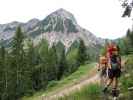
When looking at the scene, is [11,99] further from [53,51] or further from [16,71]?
[53,51]

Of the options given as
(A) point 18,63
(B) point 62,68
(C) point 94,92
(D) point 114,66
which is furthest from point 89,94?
(B) point 62,68

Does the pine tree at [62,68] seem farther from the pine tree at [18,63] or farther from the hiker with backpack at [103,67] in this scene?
the hiker with backpack at [103,67]

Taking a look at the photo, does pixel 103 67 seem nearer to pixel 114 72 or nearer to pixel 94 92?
pixel 94 92

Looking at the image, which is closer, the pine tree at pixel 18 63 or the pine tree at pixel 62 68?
the pine tree at pixel 18 63

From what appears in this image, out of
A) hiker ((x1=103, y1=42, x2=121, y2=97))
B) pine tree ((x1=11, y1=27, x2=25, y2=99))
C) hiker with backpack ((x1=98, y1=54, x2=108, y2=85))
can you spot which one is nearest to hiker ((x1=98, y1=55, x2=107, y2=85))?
hiker with backpack ((x1=98, y1=54, x2=108, y2=85))

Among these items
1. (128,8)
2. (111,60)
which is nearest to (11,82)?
(128,8)

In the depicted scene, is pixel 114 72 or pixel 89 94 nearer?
pixel 114 72

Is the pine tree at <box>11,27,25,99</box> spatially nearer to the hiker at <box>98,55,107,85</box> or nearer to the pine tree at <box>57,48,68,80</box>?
the pine tree at <box>57,48,68,80</box>

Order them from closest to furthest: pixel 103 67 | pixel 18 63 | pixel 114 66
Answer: pixel 114 66
pixel 103 67
pixel 18 63

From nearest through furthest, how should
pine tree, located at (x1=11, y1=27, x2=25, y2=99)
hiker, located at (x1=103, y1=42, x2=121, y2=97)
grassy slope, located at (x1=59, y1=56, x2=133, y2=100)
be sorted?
hiker, located at (x1=103, y1=42, x2=121, y2=97) → grassy slope, located at (x1=59, y1=56, x2=133, y2=100) → pine tree, located at (x1=11, y1=27, x2=25, y2=99)

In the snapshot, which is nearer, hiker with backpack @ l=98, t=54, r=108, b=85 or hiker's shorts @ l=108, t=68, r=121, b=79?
hiker's shorts @ l=108, t=68, r=121, b=79

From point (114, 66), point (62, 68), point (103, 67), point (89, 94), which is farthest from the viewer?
point (62, 68)

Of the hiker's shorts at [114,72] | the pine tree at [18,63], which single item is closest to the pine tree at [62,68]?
the pine tree at [18,63]

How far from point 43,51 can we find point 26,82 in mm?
30798
